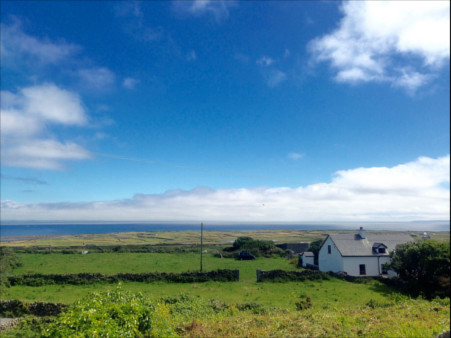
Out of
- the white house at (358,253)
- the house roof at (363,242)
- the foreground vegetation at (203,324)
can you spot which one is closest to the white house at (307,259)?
the white house at (358,253)

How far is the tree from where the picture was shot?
73.0ft

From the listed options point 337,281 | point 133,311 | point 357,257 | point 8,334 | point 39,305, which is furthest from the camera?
point 357,257

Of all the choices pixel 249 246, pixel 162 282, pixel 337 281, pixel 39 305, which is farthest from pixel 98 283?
pixel 249 246

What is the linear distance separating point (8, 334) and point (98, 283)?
1486 centimetres

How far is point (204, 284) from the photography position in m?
30.5

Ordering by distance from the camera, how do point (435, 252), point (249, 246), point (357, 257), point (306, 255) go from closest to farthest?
point (435, 252) < point (357, 257) < point (306, 255) < point (249, 246)

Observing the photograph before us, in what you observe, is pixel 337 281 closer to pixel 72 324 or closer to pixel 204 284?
pixel 204 284

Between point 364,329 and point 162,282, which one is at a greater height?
point 364,329

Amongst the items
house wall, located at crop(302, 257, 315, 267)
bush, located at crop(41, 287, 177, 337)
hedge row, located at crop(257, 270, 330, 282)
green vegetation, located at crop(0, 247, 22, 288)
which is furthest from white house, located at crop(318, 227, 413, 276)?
green vegetation, located at crop(0, 247, 22, 288)

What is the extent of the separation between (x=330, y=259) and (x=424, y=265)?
47.1 feet

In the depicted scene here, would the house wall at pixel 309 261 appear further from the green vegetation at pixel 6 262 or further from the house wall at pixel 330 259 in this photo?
the green vegetation at pixel 6 262

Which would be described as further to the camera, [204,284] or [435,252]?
[204,284]

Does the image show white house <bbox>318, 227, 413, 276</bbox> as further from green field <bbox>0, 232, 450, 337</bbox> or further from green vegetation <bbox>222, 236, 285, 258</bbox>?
green vegetation <bbox>222, 236, 285, 258</bbox>

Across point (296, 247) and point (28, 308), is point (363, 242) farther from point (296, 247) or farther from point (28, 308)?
point (28, 308)
